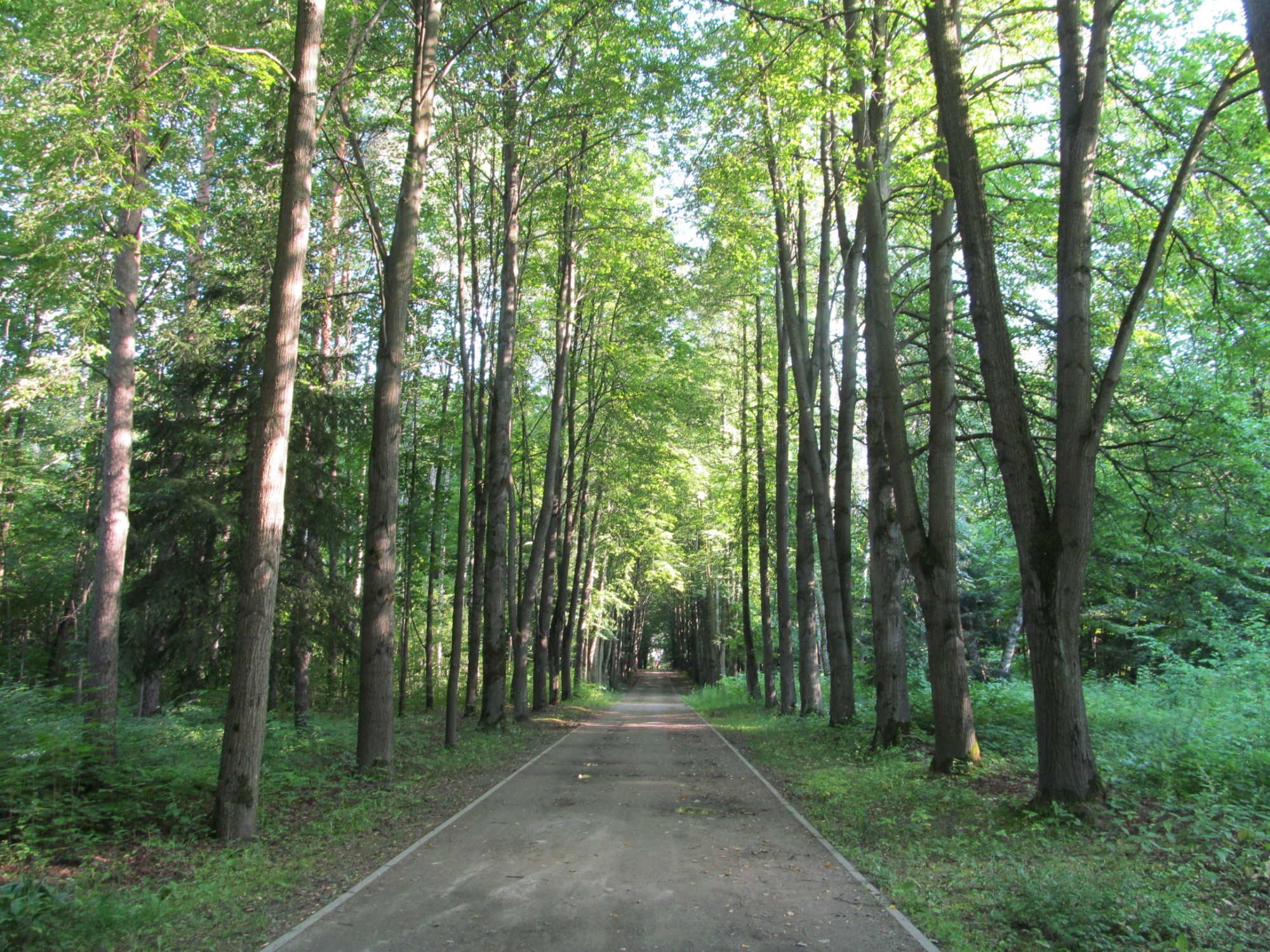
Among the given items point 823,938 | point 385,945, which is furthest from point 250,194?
point 823,938

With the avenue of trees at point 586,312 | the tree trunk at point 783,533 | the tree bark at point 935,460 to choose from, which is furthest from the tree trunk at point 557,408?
the tree bark at point 935,460

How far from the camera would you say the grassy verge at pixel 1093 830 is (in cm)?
440

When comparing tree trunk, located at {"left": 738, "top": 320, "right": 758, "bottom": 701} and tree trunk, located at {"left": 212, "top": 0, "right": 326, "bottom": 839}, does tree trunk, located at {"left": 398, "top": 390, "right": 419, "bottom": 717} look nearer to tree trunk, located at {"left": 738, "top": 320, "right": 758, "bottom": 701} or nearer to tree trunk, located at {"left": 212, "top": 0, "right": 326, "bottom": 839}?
tree trunk, located at {"left": 738, "top": 320, "right": 758, "bottom": 701}

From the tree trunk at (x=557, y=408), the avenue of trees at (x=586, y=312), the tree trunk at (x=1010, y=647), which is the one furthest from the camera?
the tree trunk at (x=1010, y=647)

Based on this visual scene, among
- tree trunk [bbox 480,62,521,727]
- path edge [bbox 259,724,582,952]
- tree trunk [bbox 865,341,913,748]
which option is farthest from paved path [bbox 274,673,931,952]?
tree trunk [bbox 480,62,521,727]

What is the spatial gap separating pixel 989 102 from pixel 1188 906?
29.0 ft

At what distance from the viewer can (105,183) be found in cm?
913

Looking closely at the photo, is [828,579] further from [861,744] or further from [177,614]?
[177,614]

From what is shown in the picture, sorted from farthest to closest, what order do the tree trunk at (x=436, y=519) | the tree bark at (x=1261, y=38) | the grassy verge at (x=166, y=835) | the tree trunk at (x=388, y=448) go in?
the tree trunk at (x=436, y=519)
the tree trunk at (x=388, y=448)
the grassy verge at (x=166, y=835)
the tree bark at (x=1261, y=38)

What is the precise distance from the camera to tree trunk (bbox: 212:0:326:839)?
7.02m

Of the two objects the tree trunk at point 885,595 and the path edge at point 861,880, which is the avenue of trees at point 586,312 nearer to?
the tree trunk at point 885,595

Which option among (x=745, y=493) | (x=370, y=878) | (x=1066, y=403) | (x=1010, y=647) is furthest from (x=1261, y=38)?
(x=745, y=493)

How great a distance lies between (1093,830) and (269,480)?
27.1 ft

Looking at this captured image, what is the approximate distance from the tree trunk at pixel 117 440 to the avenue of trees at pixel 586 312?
49mm
